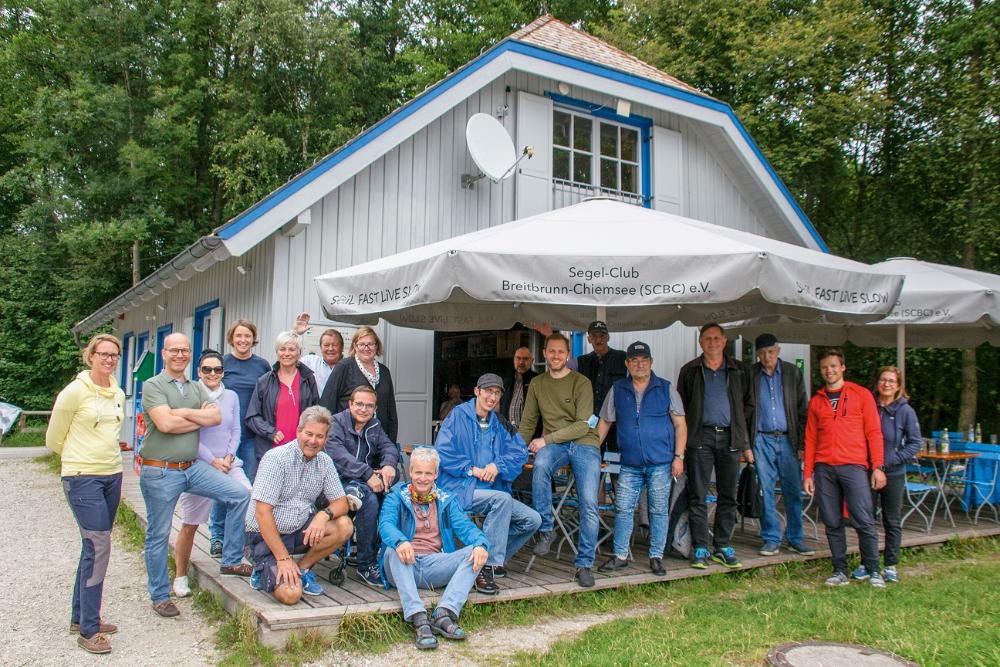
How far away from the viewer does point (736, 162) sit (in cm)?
1095

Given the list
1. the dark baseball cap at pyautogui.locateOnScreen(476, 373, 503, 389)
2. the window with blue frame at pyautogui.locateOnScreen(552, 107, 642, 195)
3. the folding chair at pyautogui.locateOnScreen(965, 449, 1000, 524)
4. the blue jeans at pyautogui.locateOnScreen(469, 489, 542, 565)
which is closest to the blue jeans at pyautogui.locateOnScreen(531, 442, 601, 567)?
the blue jeans at pyautogui.locateOnScreen(469, 489, 542, 565)

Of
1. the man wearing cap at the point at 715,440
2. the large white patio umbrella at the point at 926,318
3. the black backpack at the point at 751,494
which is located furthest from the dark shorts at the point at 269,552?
the large white patio umbrella at the point at 926,318

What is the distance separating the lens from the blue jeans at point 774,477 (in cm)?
611

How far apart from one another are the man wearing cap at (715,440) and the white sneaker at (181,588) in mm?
3663

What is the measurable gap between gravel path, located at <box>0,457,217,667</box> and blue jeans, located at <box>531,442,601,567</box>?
7.52 ft

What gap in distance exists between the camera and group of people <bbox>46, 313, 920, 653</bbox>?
14.4 feet

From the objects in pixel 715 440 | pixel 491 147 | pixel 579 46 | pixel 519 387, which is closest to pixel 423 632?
pixel 715 440

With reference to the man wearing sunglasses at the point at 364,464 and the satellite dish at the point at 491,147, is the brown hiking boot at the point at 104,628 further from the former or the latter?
the satellite dish at the point at 491,147

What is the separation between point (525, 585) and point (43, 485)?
10.2 m

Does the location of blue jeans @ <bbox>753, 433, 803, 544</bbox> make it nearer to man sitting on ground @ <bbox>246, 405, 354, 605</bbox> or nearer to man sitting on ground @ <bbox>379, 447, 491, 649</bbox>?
man sitting on ground @ <bbox>379, 447, 491, 649</bbox>

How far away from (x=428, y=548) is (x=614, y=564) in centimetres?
154

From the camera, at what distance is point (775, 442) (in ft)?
20.1

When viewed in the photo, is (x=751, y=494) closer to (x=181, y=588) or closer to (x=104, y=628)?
(x=181, y=588)

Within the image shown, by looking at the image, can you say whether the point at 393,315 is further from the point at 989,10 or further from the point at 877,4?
the point at 877,4
